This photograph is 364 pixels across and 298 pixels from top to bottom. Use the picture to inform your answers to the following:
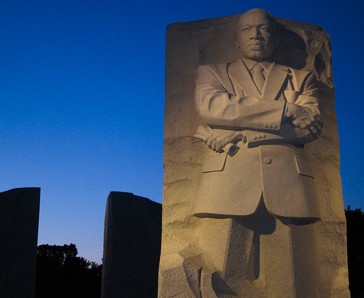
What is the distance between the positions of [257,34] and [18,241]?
22.6 feet

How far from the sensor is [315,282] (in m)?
4.10

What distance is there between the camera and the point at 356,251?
15.3 m

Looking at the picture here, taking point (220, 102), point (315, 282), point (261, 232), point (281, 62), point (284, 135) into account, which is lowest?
point (315, 282)

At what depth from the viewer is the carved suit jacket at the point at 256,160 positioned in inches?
→ 157

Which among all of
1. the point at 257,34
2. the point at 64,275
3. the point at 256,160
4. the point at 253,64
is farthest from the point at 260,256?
the point at 64,275

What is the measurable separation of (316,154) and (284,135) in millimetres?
798

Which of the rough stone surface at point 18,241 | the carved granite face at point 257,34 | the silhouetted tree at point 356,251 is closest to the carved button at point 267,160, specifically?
the carved granite face at point 257,34

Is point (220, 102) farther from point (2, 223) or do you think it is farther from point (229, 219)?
point (2, 223)

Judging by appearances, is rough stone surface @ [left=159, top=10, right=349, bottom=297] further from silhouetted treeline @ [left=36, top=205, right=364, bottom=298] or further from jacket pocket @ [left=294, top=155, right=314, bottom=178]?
silhouetted treeline @ [left=36, top=205, right=364, bottom=298]

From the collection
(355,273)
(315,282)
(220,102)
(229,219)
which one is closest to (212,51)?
(220,102)

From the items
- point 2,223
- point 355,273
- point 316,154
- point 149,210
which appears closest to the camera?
point 316,154

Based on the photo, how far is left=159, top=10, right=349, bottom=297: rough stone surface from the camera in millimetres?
4066

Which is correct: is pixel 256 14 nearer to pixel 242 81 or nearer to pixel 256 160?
pixel 242 81

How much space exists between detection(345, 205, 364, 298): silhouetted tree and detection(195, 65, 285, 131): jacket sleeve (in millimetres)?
11605
